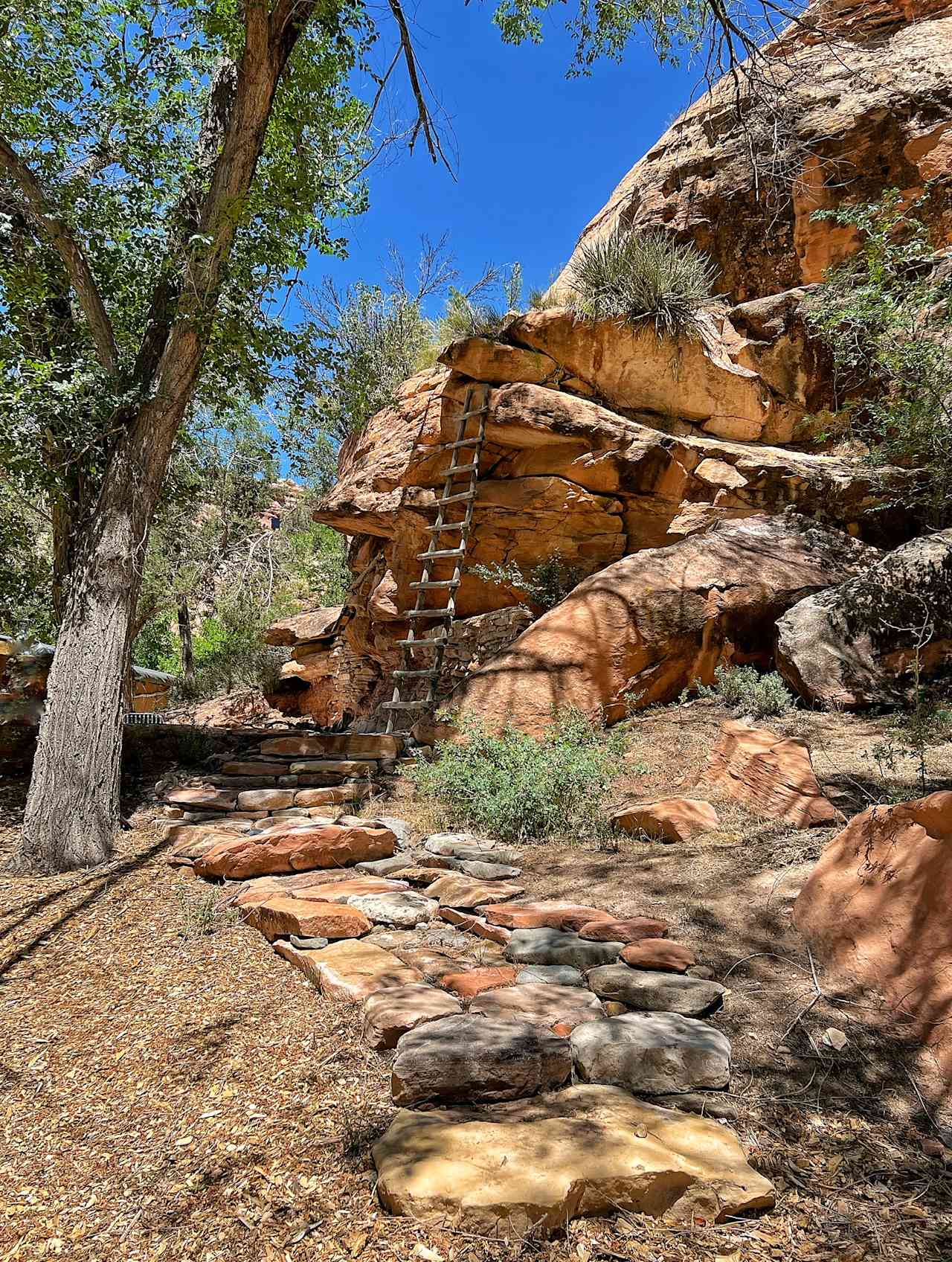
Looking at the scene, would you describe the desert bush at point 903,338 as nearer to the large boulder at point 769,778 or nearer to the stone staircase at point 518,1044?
the large boulder at point 769,778

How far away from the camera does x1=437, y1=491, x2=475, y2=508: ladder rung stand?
8859 millimetres

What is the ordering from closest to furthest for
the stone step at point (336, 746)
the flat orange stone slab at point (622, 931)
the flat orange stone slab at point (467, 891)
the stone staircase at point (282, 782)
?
1. the flat orange stone slab at point (622, 931)
2. the flat orange stone slab at point (467, 891)
3. the stone staircase at point (282, 782)
4. the stone step at point (336, 746)

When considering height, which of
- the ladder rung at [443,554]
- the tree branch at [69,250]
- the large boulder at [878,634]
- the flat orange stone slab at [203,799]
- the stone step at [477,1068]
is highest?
the tree branch at [69,250]

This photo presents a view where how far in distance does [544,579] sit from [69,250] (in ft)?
19.0

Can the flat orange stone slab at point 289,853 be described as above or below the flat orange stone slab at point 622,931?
below

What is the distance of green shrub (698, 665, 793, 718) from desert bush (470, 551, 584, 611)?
7.96 feet

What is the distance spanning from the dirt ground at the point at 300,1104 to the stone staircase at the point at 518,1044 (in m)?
0.06

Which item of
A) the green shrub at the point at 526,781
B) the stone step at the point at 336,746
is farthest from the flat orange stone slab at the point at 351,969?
the stone step at the point at 336,746

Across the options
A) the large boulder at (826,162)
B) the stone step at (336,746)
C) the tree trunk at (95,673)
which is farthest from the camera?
the large boulder at (826,162)

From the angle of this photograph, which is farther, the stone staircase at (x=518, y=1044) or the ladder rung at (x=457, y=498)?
the ladder rung at (x=457, y=498)

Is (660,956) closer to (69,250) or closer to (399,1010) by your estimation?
(399,1010)

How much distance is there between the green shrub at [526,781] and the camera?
477 cm

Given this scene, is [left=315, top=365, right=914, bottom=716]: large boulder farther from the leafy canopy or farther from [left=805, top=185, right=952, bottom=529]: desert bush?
the leafy canopy

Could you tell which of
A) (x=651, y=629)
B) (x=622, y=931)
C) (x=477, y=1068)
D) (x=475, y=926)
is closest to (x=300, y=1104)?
(x=477, y=1068)
